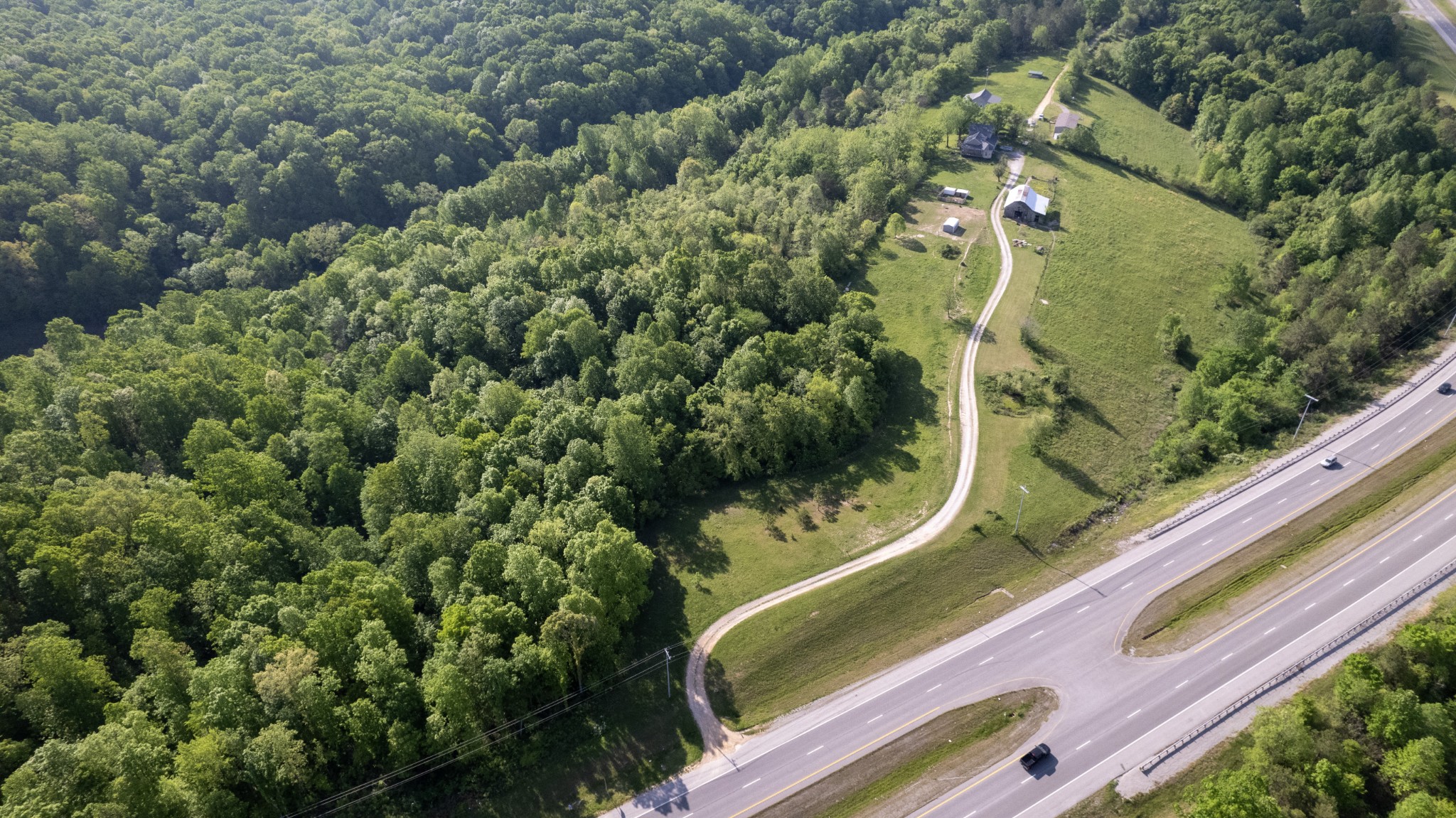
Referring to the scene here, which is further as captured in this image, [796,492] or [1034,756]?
[796,492]

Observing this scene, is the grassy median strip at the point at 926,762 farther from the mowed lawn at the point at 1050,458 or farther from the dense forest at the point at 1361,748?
the dense forest at the point at 1361,748

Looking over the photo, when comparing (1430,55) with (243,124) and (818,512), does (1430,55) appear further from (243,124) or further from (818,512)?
(243,124)

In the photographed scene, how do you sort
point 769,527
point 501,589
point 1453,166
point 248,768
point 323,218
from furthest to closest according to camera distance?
1. point 323,218
2. point 1453,166
3. point 769,527
4. point 501,589
5. point 248,768

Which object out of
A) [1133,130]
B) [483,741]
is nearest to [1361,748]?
[483,741]

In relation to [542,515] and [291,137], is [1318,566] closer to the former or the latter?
[542,515]

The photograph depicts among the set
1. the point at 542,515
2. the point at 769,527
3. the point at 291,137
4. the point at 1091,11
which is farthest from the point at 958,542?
the point at 1091,11

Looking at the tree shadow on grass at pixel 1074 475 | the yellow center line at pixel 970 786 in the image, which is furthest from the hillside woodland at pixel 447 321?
the yellow center line at pixel 970 786

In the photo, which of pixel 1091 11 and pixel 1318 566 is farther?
pixel 1091 11
